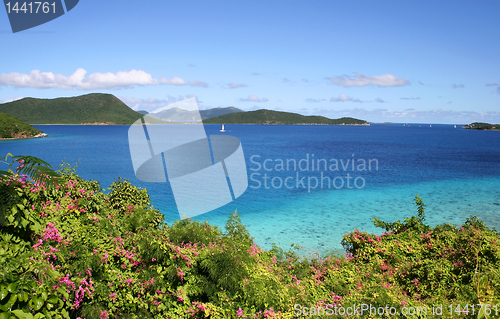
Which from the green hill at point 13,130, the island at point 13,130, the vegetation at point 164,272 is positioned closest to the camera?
the vegetation at point 164,272

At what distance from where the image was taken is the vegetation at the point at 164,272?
433 centimetres

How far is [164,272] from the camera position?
20.7ft

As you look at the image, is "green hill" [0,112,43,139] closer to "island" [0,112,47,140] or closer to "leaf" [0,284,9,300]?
"island" [0,112,47,140]

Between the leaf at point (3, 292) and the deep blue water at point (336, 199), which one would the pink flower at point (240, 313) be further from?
the deep blue water at point (336, 199)

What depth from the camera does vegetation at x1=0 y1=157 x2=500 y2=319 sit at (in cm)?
433

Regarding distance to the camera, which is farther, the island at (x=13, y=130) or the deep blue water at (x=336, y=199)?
the island at (x=13, y=130)

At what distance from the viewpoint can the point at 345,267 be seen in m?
9.31

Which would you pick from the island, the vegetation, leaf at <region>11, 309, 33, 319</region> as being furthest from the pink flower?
the island

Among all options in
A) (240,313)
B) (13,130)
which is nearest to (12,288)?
(240,313)

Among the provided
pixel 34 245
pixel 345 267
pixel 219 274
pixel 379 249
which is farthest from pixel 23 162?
pixel 379 249

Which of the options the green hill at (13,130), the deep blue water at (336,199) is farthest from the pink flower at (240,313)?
the green hill at (13,130)

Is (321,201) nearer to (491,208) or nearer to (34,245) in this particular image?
(491,208)

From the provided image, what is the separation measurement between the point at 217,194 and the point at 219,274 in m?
24.8

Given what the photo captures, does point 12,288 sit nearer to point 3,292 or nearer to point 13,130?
point 3,292
